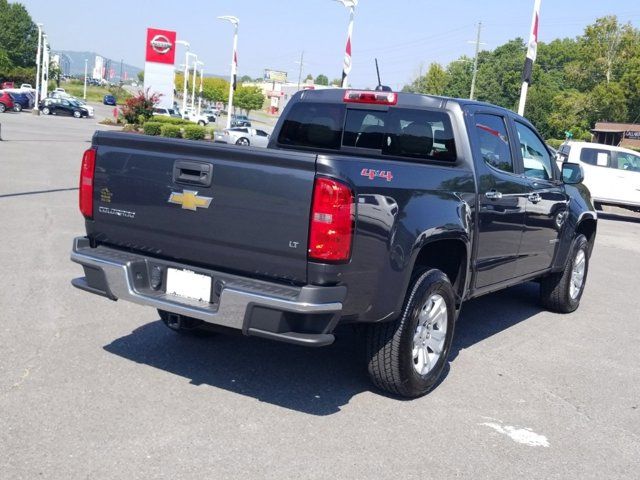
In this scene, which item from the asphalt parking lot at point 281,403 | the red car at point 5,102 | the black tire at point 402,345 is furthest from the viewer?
the red car at point 5,102

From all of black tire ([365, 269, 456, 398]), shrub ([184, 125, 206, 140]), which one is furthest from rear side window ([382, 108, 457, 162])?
shrub ([184, 125, 206, 140])

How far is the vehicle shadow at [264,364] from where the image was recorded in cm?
485

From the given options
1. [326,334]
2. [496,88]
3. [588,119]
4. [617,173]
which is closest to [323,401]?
[326,334]

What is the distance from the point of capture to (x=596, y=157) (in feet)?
68.2

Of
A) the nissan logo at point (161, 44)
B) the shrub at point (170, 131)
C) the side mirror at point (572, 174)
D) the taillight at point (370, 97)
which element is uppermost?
the nissan logo at point (161, 44)

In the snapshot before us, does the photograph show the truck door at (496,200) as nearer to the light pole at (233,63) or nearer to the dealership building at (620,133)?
the light pole at (233,63)

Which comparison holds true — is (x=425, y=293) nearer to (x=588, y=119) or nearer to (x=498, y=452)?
(x=498, y=452)

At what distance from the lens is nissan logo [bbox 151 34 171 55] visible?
54219mm

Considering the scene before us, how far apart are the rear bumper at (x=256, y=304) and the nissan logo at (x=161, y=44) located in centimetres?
5270

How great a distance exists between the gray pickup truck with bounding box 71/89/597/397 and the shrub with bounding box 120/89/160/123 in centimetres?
3798

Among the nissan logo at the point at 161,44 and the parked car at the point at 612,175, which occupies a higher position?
the nissan logo at the point at 161,44

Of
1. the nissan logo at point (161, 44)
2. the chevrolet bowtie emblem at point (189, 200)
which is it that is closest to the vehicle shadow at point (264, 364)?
the chevrolet bowtie emblem at point (189, 200)

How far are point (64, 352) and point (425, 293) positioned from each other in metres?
2.54

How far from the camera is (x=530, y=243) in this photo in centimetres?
651
